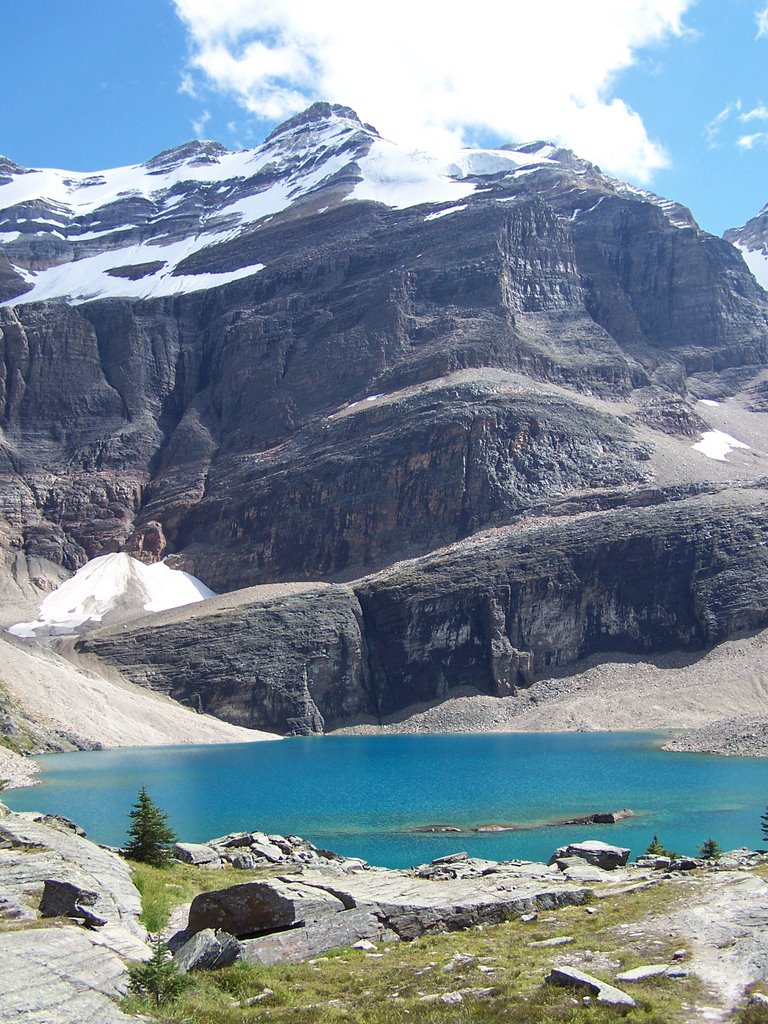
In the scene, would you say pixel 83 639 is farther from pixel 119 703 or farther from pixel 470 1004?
pixel 470 1004

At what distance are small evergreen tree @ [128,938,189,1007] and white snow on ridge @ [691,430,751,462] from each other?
168 meters

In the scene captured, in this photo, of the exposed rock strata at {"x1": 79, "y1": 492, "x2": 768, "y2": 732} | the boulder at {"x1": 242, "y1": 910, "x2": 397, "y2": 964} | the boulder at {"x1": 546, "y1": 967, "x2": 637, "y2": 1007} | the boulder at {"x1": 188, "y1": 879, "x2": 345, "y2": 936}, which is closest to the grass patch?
the boulder at {"x1": 188, "y1": 879, "x2": 345, "y2": 936}

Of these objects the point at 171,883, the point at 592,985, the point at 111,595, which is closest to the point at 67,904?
the point at 171,883

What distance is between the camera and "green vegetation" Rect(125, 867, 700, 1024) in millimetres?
13648

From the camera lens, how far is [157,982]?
1428 cm

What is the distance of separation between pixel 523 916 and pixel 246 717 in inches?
4282

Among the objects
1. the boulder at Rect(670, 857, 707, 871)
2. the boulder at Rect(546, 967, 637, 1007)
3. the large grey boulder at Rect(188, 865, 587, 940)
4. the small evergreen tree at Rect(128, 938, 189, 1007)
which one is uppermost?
the small evergreen tree at Rect(128, 938, 189, 1007)

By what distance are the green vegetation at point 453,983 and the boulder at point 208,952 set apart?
0.31 m

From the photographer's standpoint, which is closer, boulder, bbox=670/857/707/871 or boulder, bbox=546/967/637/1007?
boulder, bbox=546/967/637/1007

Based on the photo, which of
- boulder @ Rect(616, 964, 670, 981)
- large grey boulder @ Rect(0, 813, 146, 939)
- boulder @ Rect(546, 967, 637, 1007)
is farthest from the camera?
large grey boulder @ Rect(0, 813, 146, 939)

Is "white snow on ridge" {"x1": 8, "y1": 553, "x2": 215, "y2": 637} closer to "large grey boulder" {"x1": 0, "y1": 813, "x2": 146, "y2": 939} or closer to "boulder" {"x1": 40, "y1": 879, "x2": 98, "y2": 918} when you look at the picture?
"large grey boulder" {"x1": 0, "y1": 813, "x2": 146, "y2": 939}

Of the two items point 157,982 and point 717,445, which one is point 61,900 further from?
point 717,445

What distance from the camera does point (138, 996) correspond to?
557 inches

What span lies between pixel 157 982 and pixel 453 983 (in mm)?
4408
